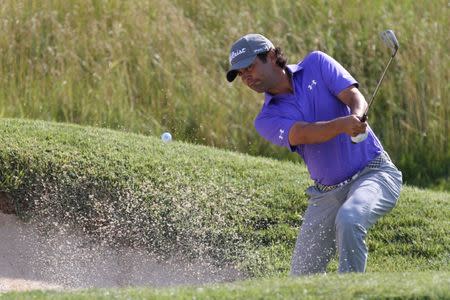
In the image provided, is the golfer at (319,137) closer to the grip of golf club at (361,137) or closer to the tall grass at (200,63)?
the grip of golf club at (361,137)

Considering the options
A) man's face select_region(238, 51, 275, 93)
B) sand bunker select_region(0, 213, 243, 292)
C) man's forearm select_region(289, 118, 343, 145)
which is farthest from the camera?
sand bunker select_region(0, 213, 243, 292)

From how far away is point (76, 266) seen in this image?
7891 millimetres

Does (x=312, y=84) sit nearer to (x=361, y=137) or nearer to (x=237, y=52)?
(x=237, y=52)

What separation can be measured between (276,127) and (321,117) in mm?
263

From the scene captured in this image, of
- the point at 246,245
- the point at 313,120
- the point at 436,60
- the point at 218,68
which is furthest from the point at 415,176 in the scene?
the point at 313,120

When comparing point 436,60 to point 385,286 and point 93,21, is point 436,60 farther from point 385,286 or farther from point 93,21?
point 385,286

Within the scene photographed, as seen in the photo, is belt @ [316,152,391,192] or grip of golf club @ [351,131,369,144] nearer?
grip of golf club @ [351,131,369,144]

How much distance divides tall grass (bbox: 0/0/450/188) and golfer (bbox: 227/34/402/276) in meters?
4.76

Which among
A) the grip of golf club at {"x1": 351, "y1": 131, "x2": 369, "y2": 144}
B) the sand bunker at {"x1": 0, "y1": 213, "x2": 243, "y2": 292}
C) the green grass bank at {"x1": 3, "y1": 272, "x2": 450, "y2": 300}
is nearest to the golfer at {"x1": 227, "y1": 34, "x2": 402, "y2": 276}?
the grip of golf club at {"x1": 351, "y1": 131, "x2": 369, "y2": 144}

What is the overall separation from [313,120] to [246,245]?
2300mm

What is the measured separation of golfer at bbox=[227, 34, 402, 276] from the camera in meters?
5.72

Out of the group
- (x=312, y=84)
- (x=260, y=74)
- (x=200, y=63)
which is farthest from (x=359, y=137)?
(x=200, y=63)

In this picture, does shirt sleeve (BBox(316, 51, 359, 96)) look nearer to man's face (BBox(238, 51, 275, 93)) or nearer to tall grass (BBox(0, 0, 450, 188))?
man's face (BBox(238, 51, 275, 93))

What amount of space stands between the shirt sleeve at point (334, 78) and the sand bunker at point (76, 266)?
2215 millimetres
